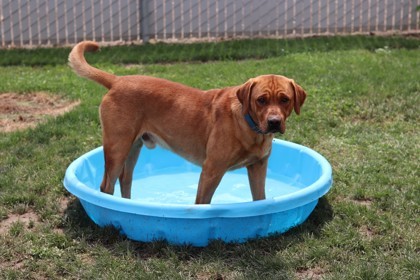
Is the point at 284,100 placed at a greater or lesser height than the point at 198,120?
greater

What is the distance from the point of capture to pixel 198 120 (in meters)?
5.36

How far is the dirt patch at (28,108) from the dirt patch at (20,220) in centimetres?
239

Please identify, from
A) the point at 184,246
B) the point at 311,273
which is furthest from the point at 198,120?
the point at 311,273

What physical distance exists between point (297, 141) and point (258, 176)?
1.97 meters

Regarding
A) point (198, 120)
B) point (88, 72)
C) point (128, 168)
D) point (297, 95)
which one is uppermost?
point (88, 72)

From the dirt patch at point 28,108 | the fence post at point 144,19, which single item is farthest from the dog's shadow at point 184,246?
the fence post at point 144,19

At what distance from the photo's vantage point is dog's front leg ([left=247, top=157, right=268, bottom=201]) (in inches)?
212

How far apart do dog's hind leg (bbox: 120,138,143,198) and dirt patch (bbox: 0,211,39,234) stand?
0.83 metres

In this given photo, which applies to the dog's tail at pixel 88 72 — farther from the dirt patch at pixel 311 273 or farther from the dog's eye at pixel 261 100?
the dirt patch at pixel 311 273

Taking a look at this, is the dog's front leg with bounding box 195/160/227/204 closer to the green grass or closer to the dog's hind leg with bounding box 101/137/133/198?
the green grass

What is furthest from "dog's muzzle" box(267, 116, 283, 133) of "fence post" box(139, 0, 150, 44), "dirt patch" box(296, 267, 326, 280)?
"fence post" box(139, 0, 150, 44)

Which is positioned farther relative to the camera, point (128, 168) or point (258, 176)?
point (128, 168)

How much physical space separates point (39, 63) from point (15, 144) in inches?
166

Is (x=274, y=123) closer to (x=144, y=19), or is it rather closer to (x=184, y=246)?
(x=184, y=246)
